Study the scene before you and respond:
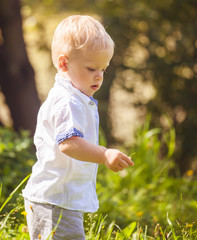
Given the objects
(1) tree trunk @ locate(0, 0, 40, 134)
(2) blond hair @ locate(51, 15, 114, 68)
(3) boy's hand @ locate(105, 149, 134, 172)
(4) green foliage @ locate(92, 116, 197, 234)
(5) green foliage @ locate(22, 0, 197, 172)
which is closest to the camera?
(3) boy's hand @ locate(105, 149, 134, 172)

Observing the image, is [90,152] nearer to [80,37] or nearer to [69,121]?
[69,121]

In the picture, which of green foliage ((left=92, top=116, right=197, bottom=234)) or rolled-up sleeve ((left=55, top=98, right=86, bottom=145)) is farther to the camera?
green foliage ((left=92, top=116, right=197, bottom=234))

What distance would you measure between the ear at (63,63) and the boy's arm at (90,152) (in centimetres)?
39

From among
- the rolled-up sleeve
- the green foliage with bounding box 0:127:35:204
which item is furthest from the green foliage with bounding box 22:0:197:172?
the rolled-up sleeve

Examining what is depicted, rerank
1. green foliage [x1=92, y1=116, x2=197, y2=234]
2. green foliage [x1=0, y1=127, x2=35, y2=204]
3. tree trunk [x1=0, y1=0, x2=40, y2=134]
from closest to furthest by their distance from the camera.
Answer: green foliage [x1=0, y1=127, x2=35, y2=204] < green foliage [x1=92, y1=116, x2=197, y2=234] < tree trunk [x1=0, y1=0, x2=40, y2=134]

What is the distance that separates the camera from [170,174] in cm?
536

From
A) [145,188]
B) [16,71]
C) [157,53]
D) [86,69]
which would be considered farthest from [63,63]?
[157,53]

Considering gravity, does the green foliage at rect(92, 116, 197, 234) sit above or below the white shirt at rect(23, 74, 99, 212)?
below

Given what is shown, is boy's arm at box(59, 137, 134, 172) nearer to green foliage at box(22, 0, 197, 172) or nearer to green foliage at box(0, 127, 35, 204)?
green foliage at box(0, 127, 35, 204)

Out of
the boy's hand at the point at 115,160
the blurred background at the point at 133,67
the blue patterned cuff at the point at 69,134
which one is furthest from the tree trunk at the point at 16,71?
the boy's hand at the point at 115,160

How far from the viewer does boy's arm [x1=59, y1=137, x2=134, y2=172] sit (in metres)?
1.64

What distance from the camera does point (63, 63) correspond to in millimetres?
1905

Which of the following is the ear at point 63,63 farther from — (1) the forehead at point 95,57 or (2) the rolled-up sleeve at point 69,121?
(2) the rolled-up sleeve at point 69,121

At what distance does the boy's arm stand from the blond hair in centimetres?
44
